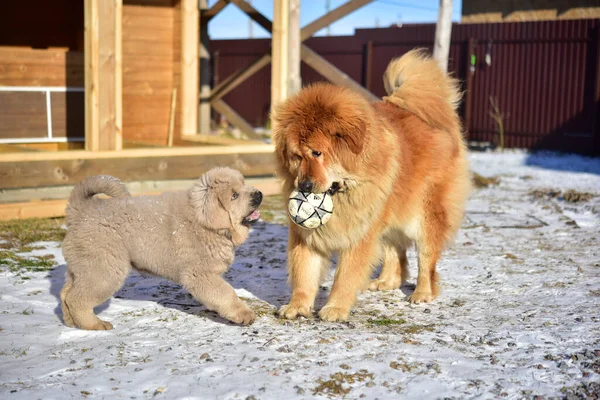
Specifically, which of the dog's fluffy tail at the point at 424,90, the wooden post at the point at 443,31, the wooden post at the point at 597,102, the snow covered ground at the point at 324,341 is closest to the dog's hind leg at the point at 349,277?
the snow covered ground at the point at 324,341

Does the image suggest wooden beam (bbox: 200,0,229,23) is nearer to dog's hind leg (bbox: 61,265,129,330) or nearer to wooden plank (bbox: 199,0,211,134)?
wooden plank (bbox: 199,0,211,134)

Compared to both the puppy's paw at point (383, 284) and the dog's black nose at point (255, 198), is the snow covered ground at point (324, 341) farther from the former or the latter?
the dog's black nose at point (255, 198)

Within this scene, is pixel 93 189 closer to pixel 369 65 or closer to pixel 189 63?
pixel 189 63

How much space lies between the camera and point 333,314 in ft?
13.9

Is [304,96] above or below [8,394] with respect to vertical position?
above

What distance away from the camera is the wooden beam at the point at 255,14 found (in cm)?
1023

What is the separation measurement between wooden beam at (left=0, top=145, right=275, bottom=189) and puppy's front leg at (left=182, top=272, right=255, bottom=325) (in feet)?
12.6

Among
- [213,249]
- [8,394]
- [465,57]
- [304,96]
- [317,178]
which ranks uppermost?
[465,57]

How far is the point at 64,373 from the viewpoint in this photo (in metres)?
3.35

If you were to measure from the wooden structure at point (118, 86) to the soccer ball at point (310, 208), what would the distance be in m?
3.99

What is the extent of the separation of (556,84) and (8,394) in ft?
41.5

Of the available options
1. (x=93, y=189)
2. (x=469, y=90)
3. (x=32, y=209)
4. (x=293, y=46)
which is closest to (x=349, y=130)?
(x=93, y=189)

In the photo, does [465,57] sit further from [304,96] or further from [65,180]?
[304,96]

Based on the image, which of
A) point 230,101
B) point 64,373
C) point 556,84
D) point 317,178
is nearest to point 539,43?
point 556,84
